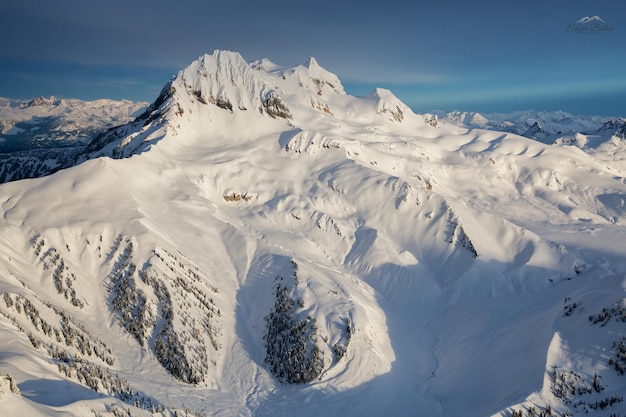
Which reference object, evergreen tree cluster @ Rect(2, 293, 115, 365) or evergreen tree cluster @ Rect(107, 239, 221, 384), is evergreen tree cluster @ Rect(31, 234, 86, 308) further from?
evergreen tree cluster @ Rect(107, 239, 221, 384)

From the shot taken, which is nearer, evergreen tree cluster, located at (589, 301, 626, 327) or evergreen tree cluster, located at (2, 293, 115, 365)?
evergreen tree cluster, located at (2, 293, 115, 365)

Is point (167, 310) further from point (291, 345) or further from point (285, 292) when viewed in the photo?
point (291, 345)

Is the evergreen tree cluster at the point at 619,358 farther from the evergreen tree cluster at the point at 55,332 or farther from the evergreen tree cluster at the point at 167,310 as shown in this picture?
the evergreen tree cluster at the point at 55,332

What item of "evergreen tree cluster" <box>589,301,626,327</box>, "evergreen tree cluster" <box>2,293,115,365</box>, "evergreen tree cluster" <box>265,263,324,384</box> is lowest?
"evergreen tree cluster" <box>265,263,324,384</box>

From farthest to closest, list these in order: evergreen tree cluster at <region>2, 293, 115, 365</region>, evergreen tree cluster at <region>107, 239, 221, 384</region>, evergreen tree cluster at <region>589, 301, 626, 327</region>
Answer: evergreen tree cluster at <region>107, 239, 221, 384</region>, evergreen tree cluster at <region>589, 301, 626, 327</region>, evergreen tree cluster at <region>2, 293, 115, 365</region>

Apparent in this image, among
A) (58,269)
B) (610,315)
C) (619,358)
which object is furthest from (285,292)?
(610,315)

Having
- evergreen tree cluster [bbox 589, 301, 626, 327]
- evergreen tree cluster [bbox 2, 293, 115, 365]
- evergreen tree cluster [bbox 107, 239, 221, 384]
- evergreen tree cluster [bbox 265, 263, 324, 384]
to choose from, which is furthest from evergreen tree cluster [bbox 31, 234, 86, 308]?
evergreen tree cluster [bbox 589, 301, 626, 327]

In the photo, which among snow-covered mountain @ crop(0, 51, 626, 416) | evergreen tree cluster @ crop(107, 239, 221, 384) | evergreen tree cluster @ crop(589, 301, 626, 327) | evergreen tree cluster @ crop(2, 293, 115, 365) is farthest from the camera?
evergreen tree cluster @ crop(107, 239, 221, 384)

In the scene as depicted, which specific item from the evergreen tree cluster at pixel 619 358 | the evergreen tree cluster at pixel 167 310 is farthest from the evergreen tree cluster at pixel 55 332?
the evergreen tree cluster at pixel 619 358
